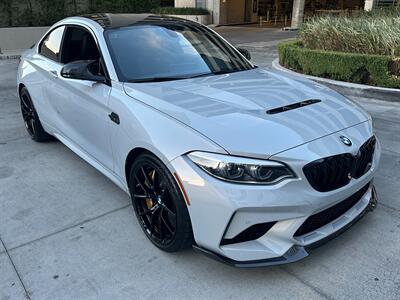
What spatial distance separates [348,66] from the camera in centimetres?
703

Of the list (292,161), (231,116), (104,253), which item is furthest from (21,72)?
(292,161)

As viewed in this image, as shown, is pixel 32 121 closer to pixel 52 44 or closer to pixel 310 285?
pixel 52 44

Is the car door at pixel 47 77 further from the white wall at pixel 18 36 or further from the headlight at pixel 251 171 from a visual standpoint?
the white wall at pixel 18 36

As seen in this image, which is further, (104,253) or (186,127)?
(104,253)

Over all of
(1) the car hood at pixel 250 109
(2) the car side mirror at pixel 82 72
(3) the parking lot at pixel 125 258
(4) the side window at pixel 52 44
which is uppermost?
(4) the side window at pixel 52 44

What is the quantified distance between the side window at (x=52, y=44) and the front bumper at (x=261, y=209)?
2.58m

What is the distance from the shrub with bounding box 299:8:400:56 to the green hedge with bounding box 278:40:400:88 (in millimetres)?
414

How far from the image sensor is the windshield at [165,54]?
330 centimetres

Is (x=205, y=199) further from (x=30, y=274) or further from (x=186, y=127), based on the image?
(x=30, y=274)

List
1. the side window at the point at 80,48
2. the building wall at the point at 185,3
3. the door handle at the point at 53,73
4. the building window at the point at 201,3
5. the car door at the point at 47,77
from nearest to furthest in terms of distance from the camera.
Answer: the side window at the point at 80,48
the door handle at the point at 53,73
the car door at the point at 47,77
the building window at the point at 201,3
the building wall at the point at 185,3

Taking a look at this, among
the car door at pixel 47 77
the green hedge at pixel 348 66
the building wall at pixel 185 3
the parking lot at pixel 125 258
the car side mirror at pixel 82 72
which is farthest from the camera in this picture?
the building wall at pixel 185 3

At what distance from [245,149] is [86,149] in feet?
6.60

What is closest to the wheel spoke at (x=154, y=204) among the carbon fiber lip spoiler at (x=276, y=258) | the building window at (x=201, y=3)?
the carbon fiber lip spoiler at (x=276, y=258)

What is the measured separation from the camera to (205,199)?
2.31 m
